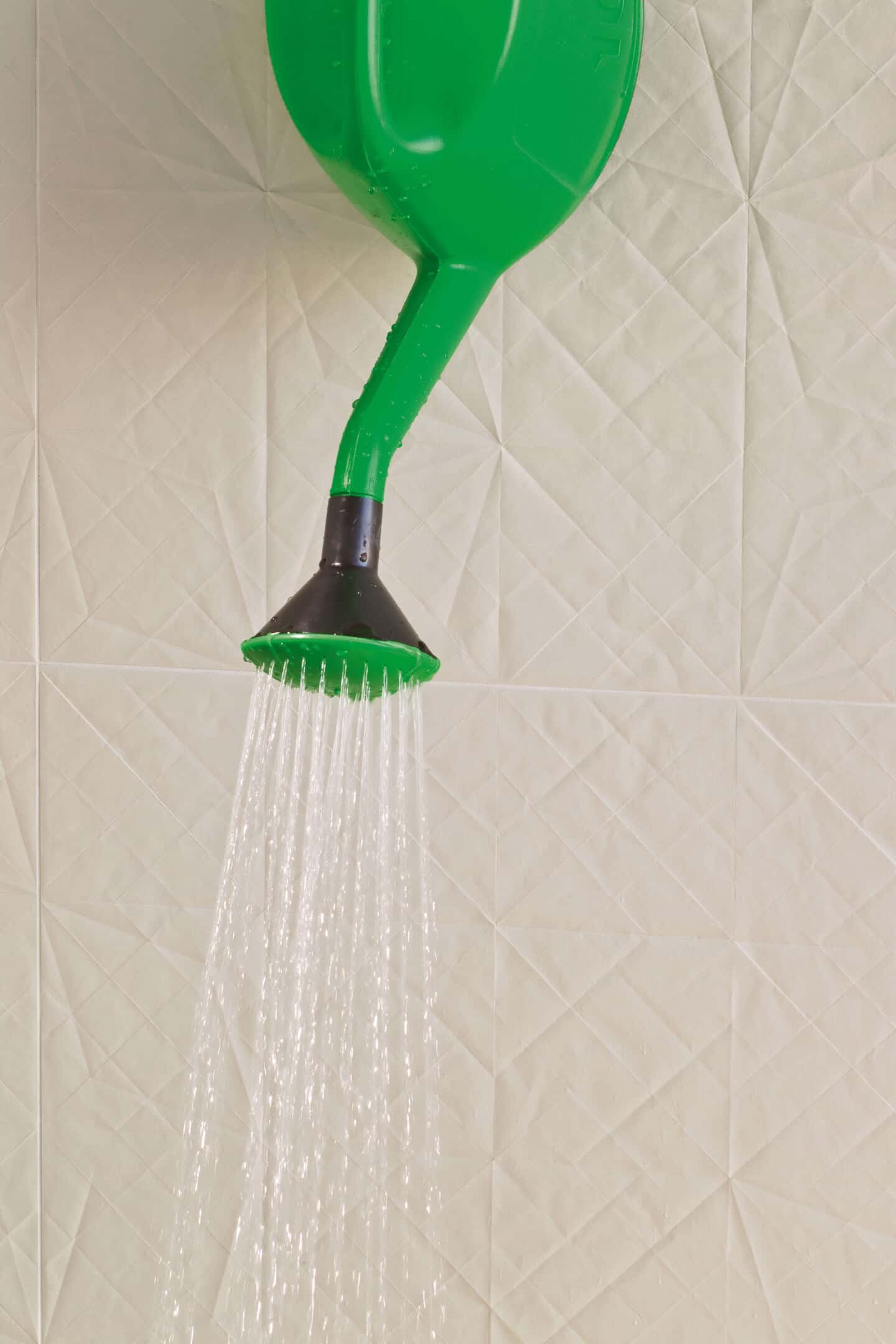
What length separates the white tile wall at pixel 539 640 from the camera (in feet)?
2.41

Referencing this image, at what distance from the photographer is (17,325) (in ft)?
2.60

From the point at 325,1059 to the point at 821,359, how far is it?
591 millimetres

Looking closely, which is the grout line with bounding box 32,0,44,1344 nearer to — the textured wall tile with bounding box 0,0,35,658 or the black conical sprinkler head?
the textured wall tile with bounding box 0,0,35,658

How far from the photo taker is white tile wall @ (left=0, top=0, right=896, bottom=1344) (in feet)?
2.41

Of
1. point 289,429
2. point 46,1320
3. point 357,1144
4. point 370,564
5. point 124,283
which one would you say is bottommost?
point 46,1320

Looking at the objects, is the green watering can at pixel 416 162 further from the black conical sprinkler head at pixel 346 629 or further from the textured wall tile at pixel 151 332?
the textured wall tile at pixel 151 332

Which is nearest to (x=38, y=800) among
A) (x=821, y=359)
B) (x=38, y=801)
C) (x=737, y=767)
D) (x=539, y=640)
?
(x=38, y=801)

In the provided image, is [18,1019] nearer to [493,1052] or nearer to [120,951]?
[120,951]

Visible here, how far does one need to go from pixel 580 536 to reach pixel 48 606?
1.28ft

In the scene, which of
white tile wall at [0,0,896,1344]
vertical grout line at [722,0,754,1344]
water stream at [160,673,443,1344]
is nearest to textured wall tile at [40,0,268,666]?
white tile wall at [0,0,896,1344]

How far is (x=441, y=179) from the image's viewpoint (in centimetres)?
56

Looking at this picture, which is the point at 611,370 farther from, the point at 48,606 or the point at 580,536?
the point at 48,606

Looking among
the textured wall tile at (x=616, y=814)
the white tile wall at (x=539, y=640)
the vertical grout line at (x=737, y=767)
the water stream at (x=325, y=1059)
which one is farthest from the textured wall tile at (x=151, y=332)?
the vertical grout line at (x=737, y=767)

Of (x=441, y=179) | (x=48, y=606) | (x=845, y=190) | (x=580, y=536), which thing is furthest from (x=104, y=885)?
(x=845, y=190)
